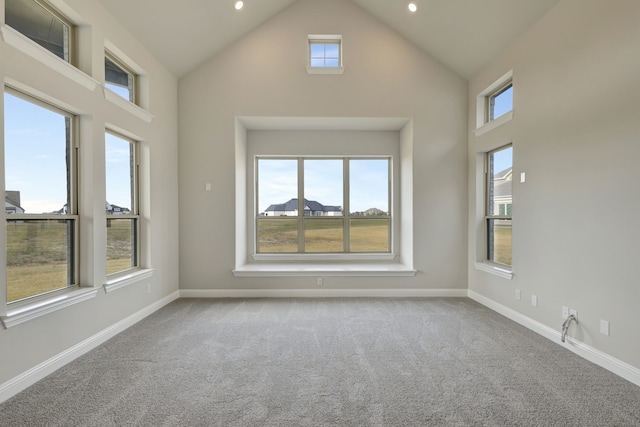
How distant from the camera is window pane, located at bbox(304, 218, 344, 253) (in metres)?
5.23

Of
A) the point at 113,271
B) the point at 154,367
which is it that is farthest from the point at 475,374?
the point at 113,271

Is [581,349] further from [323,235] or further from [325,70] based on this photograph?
[325,70]

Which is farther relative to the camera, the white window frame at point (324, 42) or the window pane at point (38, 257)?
the white window frame at point (324, 42)

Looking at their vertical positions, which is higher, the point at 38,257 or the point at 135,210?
the point at 135,210

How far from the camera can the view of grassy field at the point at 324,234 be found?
5191 millimetres

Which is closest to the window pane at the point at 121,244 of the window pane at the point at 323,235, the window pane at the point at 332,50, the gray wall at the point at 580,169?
the window pane at the point at 323,235

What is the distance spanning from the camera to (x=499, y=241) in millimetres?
3971

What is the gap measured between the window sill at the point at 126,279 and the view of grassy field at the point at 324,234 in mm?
1925

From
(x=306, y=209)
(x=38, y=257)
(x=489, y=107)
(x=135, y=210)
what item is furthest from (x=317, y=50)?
(x=38, y=257)

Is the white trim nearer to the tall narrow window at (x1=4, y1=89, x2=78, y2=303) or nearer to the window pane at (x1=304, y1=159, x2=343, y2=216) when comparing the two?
the window pane at (x1=304, y1=159, x2=343, y2=216)

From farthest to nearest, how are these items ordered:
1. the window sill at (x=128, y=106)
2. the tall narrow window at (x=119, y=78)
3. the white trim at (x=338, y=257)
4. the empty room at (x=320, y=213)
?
→ the white trim at (x=338, y=257) → the tall narrow window at (x=119, y=78) → the window sill at (x=128, y=106) → the empty room at (x=320, y=213)

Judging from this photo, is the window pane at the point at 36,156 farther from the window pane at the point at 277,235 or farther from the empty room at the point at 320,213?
the window pane at the point at 277,235

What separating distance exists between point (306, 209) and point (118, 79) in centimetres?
310

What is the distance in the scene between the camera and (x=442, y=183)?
449 cm
